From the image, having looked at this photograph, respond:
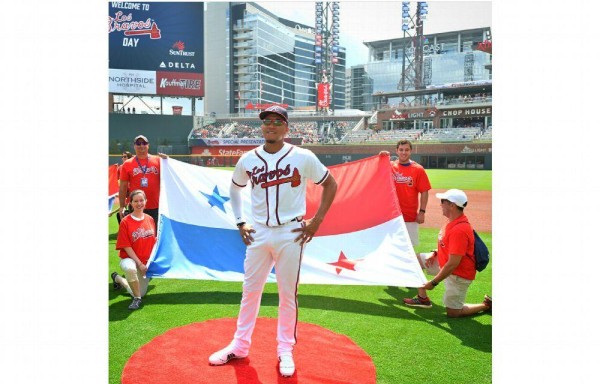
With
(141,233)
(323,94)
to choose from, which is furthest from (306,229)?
(323,94)

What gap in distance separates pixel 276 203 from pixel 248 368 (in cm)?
123

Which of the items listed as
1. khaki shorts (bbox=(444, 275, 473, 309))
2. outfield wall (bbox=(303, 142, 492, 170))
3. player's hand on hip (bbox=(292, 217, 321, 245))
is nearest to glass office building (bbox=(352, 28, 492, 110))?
outfield wall (bbox=(303, 142, 492, 170))

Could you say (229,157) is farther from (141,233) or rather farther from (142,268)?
(142,268)

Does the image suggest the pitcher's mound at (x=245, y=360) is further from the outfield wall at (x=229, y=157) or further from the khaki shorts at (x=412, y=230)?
the outfield wall at (x=229, y=157)

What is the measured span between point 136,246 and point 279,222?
2245mm

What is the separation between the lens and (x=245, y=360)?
3.14m

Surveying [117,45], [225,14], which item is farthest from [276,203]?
[225,14]

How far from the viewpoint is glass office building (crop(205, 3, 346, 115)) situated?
56.1 metres

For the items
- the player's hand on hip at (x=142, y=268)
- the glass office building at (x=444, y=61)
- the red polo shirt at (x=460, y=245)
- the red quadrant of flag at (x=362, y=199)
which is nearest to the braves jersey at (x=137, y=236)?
the player's hand on hip at (x=142, y=268)

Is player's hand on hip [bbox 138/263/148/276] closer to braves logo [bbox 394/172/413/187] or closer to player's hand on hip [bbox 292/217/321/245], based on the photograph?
player's hand on hip [bbox 292/217/321/245]

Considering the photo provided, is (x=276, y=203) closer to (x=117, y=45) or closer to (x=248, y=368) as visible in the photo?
(x=248, y=368)

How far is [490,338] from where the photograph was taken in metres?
3.58

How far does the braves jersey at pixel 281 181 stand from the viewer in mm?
2982

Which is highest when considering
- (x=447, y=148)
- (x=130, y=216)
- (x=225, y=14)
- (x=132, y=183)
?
(x=225, y=14)
